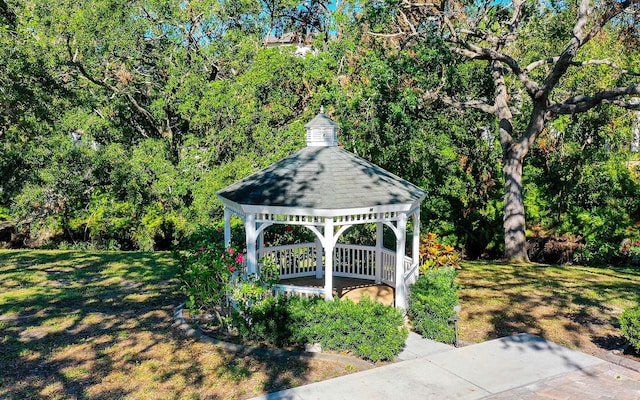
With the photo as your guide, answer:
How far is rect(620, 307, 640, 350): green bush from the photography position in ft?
24.2

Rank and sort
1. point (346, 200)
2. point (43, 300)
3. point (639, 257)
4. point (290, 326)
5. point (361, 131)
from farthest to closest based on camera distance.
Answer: point (639, 257), point (361, 131), point (43, 300), point (346, 200), point (290, 326)

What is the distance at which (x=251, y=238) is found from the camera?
30.0ft

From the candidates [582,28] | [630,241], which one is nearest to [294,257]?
[582,28]

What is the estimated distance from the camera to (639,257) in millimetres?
18734

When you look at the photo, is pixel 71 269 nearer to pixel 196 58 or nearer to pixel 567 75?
pixel 196 58

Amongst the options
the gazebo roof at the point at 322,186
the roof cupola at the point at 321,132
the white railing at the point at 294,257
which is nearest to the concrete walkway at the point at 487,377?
the gazebo roof at the point at 322,186

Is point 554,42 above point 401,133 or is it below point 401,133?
above

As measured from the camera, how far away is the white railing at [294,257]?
39.2 feet

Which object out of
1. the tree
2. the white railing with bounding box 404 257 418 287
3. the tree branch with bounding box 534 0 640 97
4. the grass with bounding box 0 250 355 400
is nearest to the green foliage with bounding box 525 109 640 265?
the tree

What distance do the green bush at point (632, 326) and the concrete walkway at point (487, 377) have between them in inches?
20.0

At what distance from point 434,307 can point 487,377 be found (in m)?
1.67

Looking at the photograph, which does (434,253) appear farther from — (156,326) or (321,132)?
(156,326)

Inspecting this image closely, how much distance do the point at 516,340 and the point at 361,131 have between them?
1034 cm

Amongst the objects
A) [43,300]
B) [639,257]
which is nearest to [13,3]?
[43,300]
